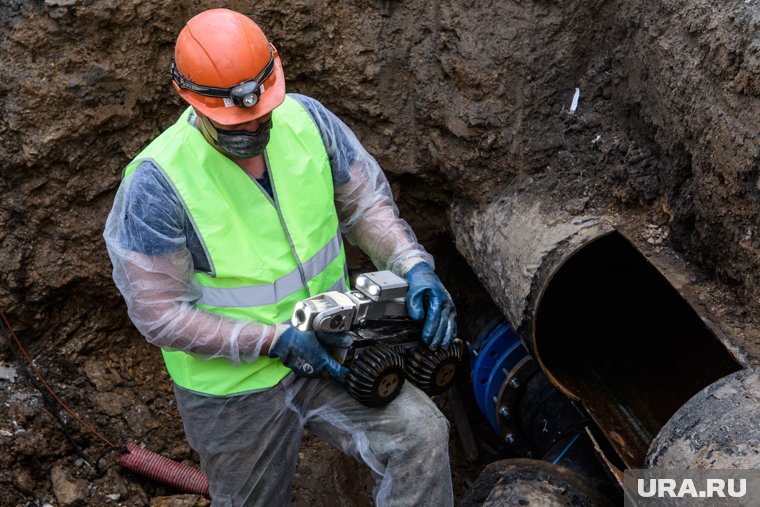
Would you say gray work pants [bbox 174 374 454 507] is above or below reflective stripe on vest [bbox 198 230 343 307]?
below

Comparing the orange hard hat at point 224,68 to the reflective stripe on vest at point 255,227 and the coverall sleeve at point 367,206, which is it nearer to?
the reflective stripe on vest at point 255,227

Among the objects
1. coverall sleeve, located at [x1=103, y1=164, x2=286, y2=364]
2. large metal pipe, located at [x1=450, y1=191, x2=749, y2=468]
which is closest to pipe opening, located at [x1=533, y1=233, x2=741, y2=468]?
large metal pipe, located at [x1=450, y1=191, x2=749, y2=468]

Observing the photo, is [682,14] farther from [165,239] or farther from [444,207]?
[165,239]

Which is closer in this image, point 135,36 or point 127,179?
point 127,179

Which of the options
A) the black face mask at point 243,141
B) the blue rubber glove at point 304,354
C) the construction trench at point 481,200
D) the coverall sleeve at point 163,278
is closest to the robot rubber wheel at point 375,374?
the blue rubber glove at point 304,354

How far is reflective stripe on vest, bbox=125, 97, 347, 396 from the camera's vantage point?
101 inches

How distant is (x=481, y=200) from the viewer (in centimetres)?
355

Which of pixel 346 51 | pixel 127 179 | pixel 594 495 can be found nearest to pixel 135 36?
pixel 346 51

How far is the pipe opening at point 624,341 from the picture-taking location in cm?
319

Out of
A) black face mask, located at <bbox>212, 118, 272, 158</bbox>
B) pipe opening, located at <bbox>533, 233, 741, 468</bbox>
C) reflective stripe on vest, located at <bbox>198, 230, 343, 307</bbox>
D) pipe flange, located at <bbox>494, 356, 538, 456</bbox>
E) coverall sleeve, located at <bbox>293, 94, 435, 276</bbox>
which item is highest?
black face mask, located at <bbox>212, 118, 272, 158</bbox>

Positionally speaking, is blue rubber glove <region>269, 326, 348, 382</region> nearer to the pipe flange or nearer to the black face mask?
the black face mask

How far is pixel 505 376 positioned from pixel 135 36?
210 cm

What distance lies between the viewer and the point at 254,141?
255 centimetres

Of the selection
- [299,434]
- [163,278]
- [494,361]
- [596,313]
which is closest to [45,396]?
[299,434]
